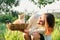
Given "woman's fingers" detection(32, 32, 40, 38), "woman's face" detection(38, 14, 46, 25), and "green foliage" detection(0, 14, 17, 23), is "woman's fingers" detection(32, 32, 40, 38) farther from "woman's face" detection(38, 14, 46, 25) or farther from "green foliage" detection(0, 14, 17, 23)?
"green foliage" detection(0, 14, 17, 23)

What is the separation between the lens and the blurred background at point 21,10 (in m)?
3.32

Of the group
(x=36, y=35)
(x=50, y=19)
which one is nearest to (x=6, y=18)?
(x=36, y=35)

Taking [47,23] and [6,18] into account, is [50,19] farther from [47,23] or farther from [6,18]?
[6,18]

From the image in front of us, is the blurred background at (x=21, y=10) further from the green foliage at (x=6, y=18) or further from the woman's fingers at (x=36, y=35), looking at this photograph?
the woman's fingers at (x=36, y=35)

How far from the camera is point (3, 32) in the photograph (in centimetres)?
335

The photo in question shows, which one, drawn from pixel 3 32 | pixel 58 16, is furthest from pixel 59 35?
pixel 3 32

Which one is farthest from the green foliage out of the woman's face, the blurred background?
the woman's face

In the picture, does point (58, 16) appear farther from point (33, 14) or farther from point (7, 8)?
point (7, 8)

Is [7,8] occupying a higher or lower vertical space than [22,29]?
higher

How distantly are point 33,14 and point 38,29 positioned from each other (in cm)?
20

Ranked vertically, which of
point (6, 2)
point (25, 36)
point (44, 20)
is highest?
point (6, 2)

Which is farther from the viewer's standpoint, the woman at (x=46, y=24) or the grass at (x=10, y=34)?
the grass at (x=10, y=34)

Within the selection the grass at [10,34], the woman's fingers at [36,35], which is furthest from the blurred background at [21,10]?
the woman's fingers at [36,35]

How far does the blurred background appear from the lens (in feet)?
10.9
